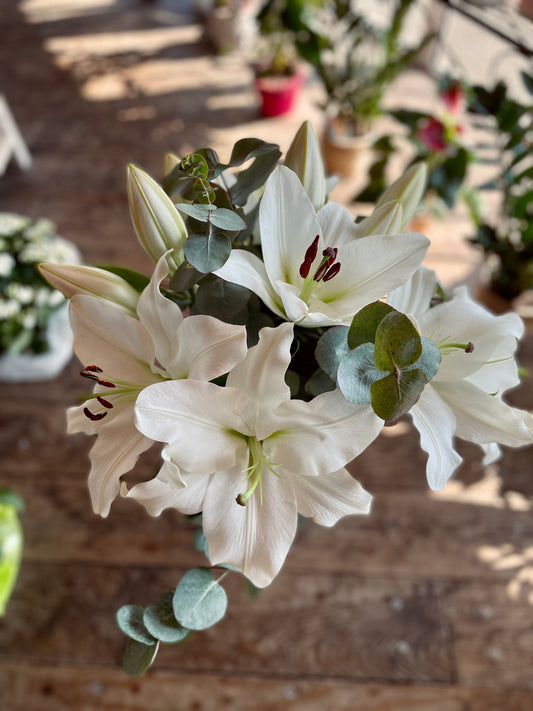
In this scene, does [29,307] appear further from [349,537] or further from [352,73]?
[352,73]

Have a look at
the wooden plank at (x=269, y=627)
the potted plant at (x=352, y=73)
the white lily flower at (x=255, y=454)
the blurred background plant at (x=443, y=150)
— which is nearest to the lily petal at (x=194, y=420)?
the white lily flower at (x=255, y=454)

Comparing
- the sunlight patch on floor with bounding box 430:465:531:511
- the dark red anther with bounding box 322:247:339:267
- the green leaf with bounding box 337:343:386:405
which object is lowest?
the sunlight patch on floor with bounding box 430:465:531:511

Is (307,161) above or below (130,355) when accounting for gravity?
above

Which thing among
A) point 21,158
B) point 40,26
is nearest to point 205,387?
point 21,158

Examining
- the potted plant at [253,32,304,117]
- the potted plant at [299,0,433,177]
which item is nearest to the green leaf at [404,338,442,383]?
the potted plant at [299,0,433,177]

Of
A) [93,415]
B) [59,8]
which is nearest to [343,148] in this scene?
[93,415]

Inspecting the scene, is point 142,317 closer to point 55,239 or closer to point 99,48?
point 55,239

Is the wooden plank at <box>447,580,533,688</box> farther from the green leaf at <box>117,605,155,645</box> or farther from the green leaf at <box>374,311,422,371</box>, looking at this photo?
the green leaf at <box>374,311,422,371</box>

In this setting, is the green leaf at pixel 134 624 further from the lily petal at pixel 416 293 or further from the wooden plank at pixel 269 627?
the wooden plank at pixel 269 627
